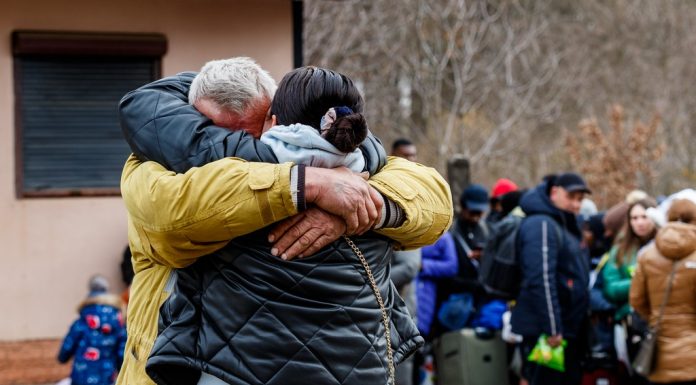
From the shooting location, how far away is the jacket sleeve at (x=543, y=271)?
8266 millimetres

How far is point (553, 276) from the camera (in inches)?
328

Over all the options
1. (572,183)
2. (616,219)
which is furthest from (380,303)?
(616,219)

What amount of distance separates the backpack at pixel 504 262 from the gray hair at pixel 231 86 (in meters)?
5.23

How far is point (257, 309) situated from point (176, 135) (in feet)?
1.78

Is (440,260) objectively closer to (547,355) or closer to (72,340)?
(547,355)

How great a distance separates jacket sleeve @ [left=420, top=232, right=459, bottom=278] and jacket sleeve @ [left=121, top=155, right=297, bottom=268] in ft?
21.3

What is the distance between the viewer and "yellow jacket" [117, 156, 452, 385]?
125 inches

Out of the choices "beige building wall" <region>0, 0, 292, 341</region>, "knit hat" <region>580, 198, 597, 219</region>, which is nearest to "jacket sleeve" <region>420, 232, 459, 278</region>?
"beige building wall" <region>0, 0, 292, 341</region>

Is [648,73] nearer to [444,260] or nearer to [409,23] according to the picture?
[409,23]

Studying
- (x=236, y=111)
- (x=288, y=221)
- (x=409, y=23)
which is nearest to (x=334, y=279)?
(x=288, y=221)

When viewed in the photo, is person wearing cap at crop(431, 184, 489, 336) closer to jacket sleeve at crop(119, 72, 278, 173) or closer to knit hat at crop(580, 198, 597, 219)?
knit hat at crop(580, 198, 597, 219)

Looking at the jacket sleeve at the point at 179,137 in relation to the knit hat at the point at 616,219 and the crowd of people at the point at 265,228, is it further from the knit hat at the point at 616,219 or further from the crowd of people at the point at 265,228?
the knit hat at the point at 616,219

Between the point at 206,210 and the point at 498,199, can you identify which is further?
the point at 498,199

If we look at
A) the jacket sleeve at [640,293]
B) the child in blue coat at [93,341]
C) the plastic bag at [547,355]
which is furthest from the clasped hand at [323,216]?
the plastic bag at [547,355]
